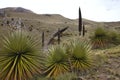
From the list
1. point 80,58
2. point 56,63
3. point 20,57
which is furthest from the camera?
point 80,58

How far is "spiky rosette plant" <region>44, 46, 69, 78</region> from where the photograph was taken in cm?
1258

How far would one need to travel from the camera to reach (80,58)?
13.4 m

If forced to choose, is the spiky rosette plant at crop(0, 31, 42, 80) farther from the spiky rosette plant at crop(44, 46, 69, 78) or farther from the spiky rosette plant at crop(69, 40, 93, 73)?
the spiky rosette plant at crop(69, 40, 93, 73)

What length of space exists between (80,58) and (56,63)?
122 centimetres

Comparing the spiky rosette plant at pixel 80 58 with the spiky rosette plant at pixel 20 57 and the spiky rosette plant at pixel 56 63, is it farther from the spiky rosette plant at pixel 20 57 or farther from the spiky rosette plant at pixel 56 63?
the spiky rosette plant at pixel 20 57

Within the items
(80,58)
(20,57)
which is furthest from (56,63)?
(20,57)

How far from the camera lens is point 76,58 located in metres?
13.4

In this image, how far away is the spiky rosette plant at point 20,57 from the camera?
11685 millimetres

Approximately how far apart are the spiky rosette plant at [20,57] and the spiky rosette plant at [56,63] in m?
0.41

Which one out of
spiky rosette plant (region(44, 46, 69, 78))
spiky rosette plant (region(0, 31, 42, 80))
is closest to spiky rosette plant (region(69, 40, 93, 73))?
spiky rosette plant (region(44, 46, 69, 78))

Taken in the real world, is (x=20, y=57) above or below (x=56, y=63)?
above

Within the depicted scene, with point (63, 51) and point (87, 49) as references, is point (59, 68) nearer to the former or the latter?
point (63, 51)

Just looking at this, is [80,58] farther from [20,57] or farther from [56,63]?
[20,57]

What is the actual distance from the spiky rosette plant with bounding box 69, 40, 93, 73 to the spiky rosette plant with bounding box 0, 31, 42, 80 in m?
1.56
